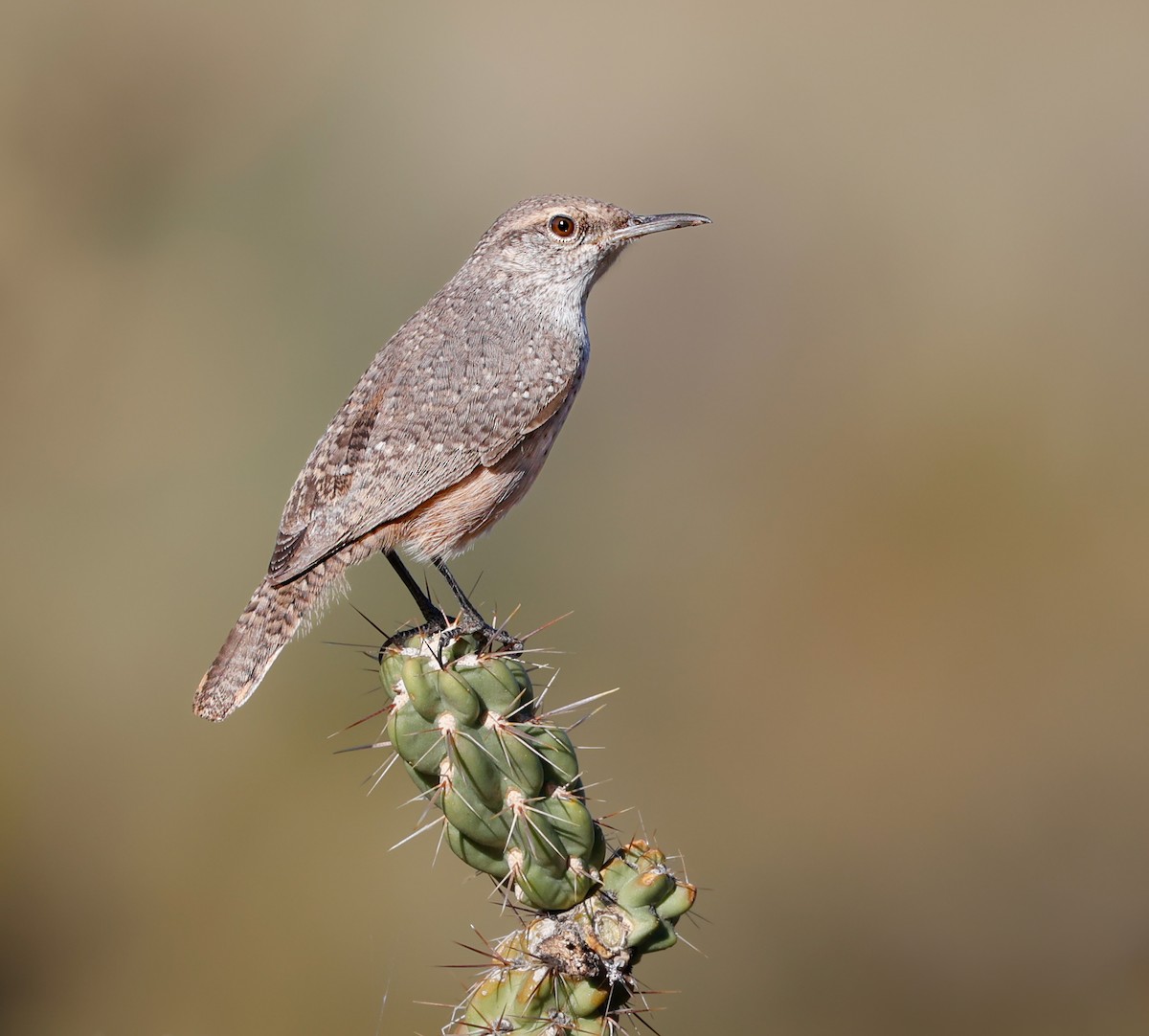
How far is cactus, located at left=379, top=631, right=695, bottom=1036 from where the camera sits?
278cm

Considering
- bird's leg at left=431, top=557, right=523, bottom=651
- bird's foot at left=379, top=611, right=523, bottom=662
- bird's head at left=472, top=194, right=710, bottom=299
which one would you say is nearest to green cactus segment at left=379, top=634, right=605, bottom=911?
bird's foot at left=379, top=611, right=523, bottom=662

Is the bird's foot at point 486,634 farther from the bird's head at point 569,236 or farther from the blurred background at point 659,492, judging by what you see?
the blurred background at point 659,492

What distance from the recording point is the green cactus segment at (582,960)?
276cm

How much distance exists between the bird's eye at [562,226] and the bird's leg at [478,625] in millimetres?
1411

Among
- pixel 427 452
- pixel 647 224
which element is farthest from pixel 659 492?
pixel 427 452

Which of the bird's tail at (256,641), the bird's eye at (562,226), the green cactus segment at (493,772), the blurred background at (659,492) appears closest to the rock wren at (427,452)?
the bird's tail at (256,641)

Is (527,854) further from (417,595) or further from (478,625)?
(417,595)

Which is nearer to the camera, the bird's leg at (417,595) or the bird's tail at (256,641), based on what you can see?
the bird's tail at (256,641)

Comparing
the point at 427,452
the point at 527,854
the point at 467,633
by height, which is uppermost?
the point at 427,452

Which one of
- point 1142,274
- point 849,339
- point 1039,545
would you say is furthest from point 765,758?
point 1142,274

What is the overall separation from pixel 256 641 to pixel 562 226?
206 cm

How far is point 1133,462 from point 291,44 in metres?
9.53

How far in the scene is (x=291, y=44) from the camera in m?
13.8

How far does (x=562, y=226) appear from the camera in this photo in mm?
4777
